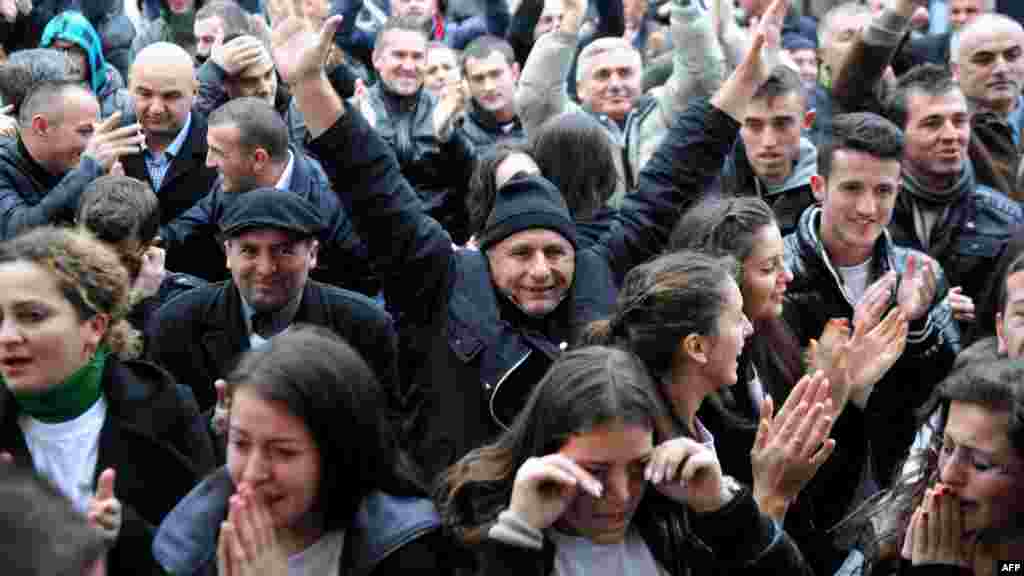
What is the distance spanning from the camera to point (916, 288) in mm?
5180

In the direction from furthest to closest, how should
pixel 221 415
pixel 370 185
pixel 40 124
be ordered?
pixel 40 124 → pixel 370 185 → pixel 221 415

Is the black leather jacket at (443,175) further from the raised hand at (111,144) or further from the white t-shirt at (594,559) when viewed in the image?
the white t-shirt at (594,559)

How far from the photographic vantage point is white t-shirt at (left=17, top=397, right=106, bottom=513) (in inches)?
140

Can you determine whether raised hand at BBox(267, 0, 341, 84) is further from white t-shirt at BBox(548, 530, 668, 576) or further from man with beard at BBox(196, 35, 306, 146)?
man with beard at BBox(196, 35, 306, 146)

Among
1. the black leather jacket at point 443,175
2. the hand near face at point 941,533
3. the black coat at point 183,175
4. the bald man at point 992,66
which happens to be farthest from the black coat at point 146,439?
the bald man at point 992,66

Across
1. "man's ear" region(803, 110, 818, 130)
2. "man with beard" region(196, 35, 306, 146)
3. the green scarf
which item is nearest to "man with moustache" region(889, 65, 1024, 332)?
"man's ear" region(803, 110, 818, 130)

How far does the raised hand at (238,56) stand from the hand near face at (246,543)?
162 inches

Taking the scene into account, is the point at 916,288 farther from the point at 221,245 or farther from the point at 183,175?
the point at 183,175

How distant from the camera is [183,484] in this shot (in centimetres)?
370

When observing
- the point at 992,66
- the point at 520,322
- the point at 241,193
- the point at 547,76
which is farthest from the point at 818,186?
the point at 992,66

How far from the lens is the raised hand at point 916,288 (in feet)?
16.9

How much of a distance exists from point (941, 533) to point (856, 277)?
6.94 ft

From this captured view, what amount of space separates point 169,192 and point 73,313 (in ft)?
8.58

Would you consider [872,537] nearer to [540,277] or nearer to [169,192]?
[540,277]
